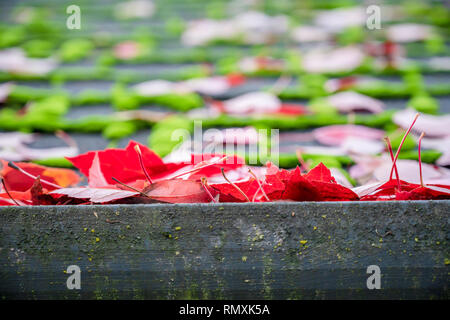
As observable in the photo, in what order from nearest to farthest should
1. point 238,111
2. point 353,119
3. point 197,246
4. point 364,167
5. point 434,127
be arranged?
point 197,246, point 364,167, point 434,127, point 353,119, point 238,111

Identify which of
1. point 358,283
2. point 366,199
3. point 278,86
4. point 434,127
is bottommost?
point 358,283

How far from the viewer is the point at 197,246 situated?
27.5 inches

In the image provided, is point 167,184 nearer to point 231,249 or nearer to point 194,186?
point 194,186

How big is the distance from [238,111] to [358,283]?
97 cm

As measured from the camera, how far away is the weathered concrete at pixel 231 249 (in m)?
0.69

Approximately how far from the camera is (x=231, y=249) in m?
0.70

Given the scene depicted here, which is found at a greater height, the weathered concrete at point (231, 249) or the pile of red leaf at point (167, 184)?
the pile of red leaf at point (167, 184)

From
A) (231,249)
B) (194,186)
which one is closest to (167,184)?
(194,186)

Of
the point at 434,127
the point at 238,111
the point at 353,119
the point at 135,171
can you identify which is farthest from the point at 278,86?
the point at 135,171

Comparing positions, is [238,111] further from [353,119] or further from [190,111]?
[353,119]

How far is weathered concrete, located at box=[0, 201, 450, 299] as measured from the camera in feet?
2.25

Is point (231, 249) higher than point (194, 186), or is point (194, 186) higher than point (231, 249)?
point (194, 186)

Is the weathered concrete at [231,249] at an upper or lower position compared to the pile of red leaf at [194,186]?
lower

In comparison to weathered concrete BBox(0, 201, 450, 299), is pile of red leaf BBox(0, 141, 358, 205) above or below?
above
